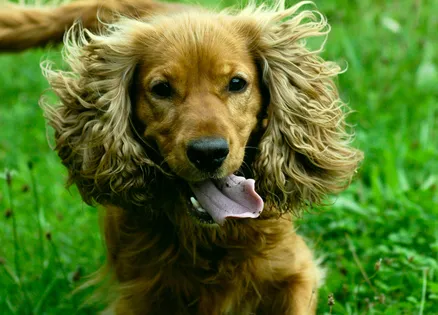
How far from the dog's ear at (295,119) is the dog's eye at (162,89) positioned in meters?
0.43

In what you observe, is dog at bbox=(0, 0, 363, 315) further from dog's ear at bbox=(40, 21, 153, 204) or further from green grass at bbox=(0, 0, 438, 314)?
green grass at bbox=(0, 0, 438, 314)

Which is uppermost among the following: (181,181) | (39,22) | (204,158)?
(204,158)

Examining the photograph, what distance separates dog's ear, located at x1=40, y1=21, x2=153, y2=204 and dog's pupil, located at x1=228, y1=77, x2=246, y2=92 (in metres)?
0.43

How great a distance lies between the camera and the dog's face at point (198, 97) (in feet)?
10.9

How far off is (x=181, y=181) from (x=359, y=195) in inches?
66.0

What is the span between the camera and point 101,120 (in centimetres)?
366

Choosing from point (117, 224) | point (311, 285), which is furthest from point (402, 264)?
point (117, 224)

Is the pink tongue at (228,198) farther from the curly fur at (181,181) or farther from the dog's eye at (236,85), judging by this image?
the dog's eye at (236,85)

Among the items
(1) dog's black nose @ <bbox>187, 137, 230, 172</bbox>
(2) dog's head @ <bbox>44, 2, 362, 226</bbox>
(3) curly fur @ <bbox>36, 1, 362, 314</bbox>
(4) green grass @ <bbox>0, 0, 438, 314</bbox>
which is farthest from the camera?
(4) green grass @ <bbox>0, 0, 438, 314</bbox>

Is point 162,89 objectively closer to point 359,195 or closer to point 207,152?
point 207,152

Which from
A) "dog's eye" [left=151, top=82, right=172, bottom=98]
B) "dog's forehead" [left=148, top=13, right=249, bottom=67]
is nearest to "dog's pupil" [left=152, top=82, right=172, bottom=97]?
"dog's eye" [left=151, top=82, right=172, bottom=98]

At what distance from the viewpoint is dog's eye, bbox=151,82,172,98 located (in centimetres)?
354

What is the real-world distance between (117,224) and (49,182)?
1678 millimetres

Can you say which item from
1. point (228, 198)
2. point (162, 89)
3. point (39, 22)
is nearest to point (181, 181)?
point (228, 198)
